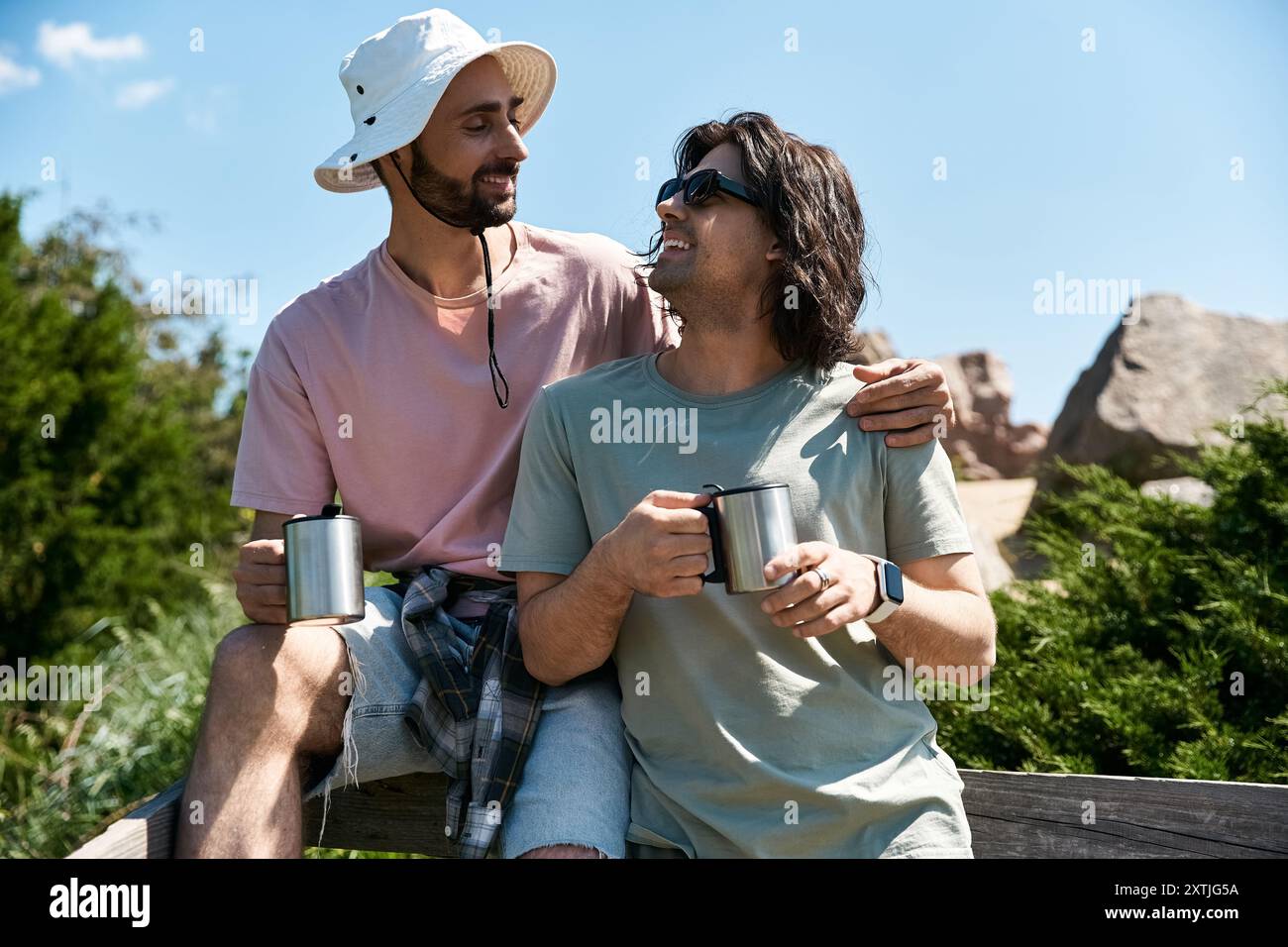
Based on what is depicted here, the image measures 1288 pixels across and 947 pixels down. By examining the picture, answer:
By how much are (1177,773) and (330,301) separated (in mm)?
3026

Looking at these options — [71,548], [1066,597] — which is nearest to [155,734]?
[71,548]

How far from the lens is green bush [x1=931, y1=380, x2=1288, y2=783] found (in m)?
3.96

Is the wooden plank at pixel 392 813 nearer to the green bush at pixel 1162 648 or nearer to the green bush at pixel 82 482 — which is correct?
the green bush at pixel 1162 648

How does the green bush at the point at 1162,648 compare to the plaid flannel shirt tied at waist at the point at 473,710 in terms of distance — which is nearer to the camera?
the plaid flannel shirt tied at waist at the point at 473,710

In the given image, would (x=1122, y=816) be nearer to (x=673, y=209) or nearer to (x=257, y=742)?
(x=673, y=209)

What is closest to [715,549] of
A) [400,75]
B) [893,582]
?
[893,582]

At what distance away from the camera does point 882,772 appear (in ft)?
8.93

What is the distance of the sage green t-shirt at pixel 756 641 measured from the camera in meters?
2.70

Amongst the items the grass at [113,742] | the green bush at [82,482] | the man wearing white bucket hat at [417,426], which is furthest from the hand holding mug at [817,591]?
the green bush at [82,482]

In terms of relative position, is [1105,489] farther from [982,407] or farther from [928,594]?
[982,407]

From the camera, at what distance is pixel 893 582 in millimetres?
2613

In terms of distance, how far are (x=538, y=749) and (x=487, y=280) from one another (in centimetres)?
142

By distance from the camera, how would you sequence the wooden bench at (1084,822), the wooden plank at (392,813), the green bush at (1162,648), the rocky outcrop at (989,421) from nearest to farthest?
1. the wooden bench at (1084,822)
2. the wooden plank at (392,813)
3. the green bush at (1162,648)
4. the rocky outcrop at (989,421)

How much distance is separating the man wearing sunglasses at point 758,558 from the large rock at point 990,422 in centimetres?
1115
